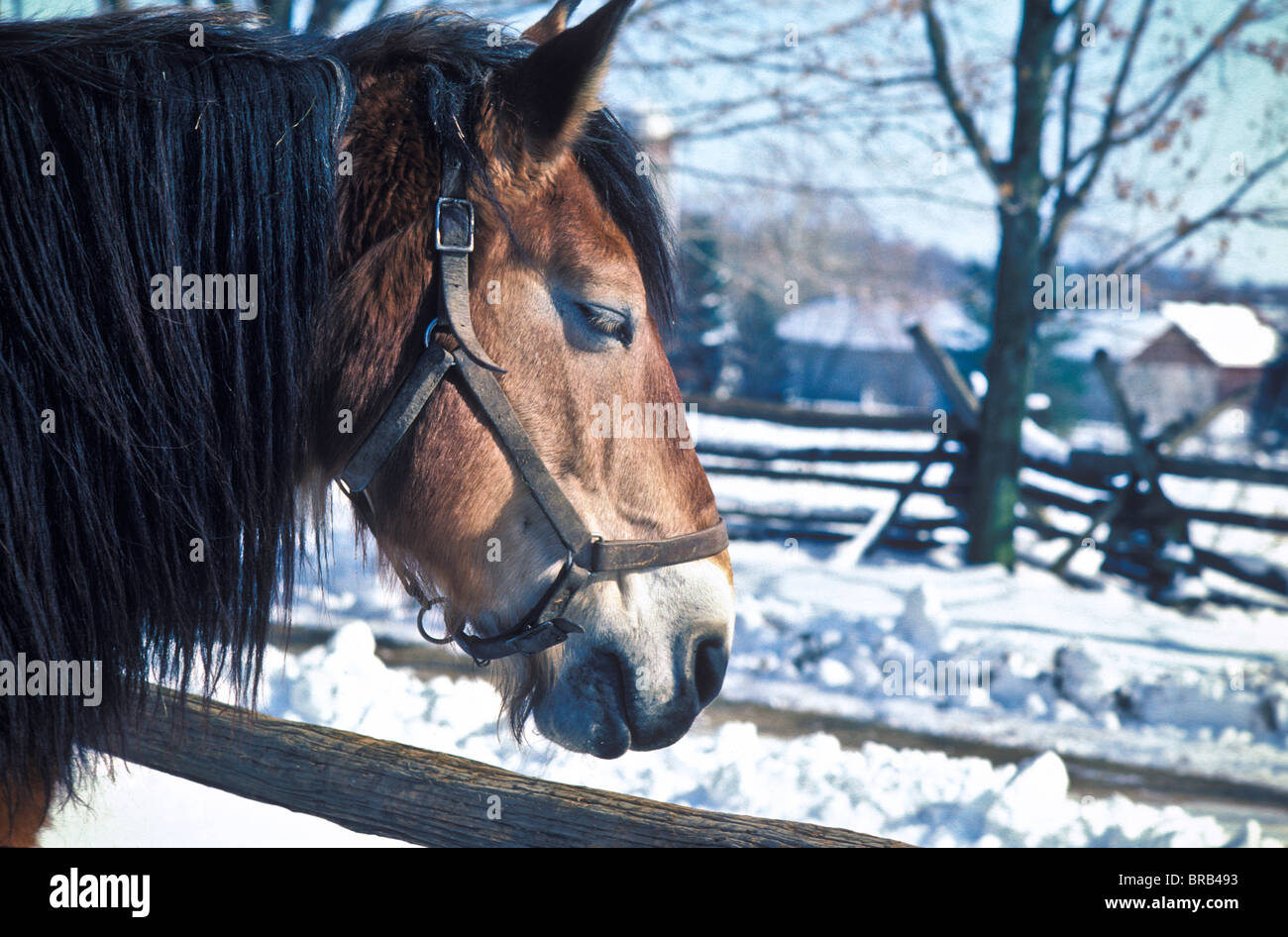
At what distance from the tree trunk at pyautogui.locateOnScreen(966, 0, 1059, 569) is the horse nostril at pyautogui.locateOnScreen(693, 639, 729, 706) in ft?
20.8

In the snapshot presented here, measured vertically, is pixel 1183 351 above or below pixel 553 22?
above

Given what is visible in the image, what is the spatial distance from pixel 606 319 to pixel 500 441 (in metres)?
0.30

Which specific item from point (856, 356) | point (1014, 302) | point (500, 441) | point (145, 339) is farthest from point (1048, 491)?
point (856, 356)

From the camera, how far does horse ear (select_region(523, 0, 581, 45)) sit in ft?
6.39

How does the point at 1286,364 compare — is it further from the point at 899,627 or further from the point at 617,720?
the point at 617,720

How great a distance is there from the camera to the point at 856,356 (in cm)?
3169

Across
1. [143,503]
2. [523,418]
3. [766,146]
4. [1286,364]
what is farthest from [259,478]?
[1286,364]

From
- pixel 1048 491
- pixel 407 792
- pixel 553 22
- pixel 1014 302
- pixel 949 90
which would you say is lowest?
pixel 407 792

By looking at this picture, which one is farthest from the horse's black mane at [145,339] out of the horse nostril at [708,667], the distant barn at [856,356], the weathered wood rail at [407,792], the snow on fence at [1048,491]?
the distant barn at [856,356]

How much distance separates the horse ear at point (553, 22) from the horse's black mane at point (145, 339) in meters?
0.45

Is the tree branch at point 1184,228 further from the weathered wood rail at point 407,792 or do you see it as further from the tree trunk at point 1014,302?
the weathered wood rail at point 407,792

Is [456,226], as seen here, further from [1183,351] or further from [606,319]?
[1183,351]

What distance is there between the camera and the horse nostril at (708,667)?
1690mm

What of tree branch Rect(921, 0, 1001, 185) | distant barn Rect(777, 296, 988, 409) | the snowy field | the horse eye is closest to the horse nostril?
the snowy field
